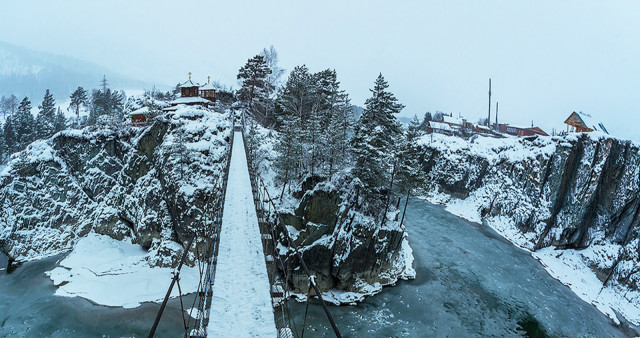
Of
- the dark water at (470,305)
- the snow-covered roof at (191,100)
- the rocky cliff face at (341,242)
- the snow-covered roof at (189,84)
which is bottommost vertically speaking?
the dark water at (470,305)

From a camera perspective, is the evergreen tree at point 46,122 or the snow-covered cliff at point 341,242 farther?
the evergreen tree at point 46,122

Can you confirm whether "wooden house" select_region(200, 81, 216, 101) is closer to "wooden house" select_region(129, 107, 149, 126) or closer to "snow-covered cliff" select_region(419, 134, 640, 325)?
"wooden house" select_region(129, 107, 149, 126)

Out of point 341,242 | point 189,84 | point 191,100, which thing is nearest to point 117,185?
point 191,100

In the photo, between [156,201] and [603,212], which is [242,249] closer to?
[156,201]

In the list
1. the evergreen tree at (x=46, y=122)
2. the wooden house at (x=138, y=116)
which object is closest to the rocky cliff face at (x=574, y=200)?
the wooden house at (x=138, y=116)

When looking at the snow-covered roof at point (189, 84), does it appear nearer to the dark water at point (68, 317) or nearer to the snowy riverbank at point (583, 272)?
the dark water at point (68, 317)

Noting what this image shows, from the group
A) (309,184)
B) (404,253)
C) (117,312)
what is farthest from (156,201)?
(404,253)
